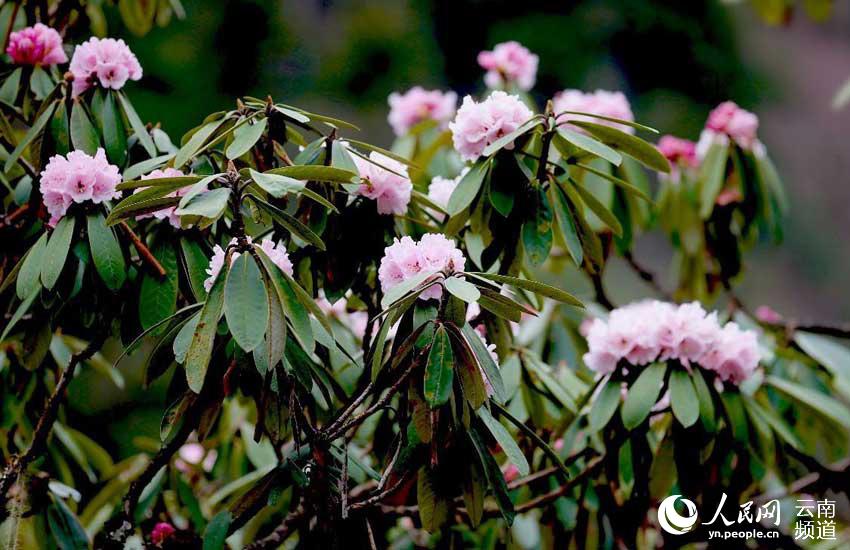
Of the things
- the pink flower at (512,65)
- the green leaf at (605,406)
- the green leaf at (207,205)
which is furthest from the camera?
the pink flower at (512,65)

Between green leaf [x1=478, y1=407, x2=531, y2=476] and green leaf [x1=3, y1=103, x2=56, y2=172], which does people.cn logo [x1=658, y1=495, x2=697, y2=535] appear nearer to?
green leaf [x1=478, y1=407, x2=531, y2=476]

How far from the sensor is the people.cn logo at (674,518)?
1.44 m

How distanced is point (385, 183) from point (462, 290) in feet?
1.18

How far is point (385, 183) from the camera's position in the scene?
125cm

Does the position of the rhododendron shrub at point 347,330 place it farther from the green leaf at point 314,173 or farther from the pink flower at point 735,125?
the pink flower at point 735,125

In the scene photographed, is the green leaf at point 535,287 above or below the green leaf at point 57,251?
below

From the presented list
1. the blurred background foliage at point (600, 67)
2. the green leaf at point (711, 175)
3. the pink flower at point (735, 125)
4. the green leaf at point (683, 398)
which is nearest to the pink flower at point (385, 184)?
the green leaf at point (683, 398)

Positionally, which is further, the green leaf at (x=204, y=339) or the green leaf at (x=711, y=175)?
the green leaf at (x=711, y=175)

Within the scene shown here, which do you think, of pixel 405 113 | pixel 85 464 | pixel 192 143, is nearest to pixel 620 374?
pixel 192 143

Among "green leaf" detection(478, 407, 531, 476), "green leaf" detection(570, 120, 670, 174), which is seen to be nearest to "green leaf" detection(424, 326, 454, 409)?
"green leaf" detection(478, 407, 531, 476)

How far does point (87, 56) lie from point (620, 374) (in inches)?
36.9

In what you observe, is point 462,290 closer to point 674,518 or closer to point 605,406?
point 605,406

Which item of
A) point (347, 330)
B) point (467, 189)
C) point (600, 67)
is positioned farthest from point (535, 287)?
point (600, 67)

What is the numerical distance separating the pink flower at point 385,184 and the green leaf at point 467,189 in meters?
0.07
